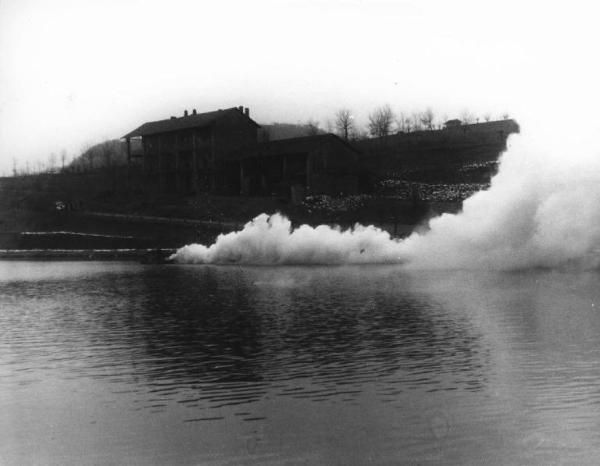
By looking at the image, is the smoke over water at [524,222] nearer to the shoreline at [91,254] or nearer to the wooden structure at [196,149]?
the shoreline at [91,254]

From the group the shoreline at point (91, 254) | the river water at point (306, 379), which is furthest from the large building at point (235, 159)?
the river water at point (306, 379)

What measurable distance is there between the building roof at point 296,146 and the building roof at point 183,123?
7.21m

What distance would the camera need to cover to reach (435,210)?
3516 inches

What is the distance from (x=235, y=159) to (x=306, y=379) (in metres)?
86.8

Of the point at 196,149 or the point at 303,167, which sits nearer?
the point at 303,167

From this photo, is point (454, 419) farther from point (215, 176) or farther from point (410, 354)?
point (215, 176)

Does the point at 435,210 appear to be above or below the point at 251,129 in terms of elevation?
below

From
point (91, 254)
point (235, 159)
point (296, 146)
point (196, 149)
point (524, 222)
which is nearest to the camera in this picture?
point (524, 222)

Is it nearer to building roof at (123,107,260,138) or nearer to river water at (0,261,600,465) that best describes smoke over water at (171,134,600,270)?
river water at (0,261,600,465)

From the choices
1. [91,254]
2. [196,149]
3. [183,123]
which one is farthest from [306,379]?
[183,123]

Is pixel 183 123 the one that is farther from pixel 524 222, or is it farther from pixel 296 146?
pixel 524 222

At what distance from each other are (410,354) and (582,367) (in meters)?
4.94

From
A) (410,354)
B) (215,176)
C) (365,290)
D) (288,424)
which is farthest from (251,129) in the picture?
(288,424)

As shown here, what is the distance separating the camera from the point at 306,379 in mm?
20156
